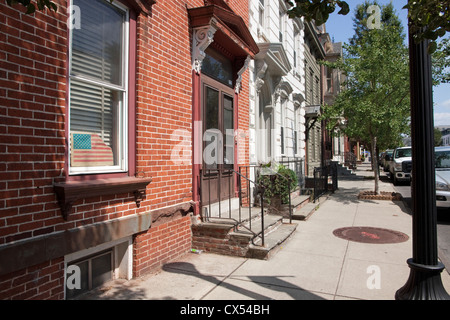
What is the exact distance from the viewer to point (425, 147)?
3029mm

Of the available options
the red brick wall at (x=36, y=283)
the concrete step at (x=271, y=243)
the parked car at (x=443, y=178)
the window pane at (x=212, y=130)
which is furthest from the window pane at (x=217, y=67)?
the parked car at (x=443, y=178)

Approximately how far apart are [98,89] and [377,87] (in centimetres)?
1032

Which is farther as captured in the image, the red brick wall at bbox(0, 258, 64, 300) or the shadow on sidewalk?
the shadow on sidewalk

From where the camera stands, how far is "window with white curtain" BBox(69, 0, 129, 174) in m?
3.67

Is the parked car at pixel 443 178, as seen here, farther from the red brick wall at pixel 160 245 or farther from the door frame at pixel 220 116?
the red brick wall at pixel 160 245

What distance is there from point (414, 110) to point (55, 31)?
3536mm

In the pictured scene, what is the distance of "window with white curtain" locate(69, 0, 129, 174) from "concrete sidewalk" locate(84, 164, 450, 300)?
5.14ft

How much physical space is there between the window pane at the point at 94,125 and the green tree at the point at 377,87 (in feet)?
30.2

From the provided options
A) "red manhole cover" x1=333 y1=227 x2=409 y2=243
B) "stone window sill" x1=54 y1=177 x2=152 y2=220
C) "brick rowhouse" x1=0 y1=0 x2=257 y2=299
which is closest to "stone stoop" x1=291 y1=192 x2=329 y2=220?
"red manhole cover" x1=333 y1=227 x2=409 y2=243

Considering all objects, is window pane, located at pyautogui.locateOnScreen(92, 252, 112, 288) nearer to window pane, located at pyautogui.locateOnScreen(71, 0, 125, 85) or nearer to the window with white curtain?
the window with white curtain

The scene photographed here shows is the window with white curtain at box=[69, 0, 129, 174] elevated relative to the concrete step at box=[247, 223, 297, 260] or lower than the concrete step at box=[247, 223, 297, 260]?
elevated

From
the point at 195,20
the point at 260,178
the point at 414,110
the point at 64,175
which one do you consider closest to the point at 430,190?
the point at 414,110

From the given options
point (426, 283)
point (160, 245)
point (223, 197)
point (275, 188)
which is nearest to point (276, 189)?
point (275, 188)

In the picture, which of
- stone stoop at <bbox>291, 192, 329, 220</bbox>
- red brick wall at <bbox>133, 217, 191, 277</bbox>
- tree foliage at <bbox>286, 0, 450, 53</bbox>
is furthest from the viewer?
stone stoop at <bbox>291, 192, 329, 220</bbox>
